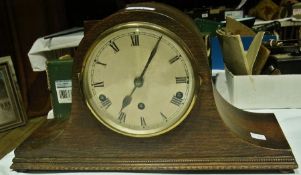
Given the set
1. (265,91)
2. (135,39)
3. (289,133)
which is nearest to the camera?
(135,39)

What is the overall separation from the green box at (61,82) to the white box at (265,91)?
440 mm

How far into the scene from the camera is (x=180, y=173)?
29.3 inches

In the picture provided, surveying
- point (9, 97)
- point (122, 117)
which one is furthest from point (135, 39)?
point (9, 97)

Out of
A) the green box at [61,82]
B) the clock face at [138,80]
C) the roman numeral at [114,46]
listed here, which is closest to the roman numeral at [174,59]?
the clock face at [138,80]

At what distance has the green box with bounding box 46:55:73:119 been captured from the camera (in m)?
0.95

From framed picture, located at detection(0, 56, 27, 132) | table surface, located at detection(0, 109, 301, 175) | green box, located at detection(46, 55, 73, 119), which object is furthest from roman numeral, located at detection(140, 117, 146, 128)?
framed picture, located at detection(0, 56, 27, 132)

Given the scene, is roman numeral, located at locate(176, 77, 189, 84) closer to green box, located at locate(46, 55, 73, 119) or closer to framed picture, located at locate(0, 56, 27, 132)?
green box, located at locate(46, 55, 73, 119)

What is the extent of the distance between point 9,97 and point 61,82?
4.51ft

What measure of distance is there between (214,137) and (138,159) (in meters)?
0.16

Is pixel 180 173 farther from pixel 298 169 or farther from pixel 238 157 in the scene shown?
pixel 298 169

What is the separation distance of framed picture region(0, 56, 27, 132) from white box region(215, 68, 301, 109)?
60.9 inches

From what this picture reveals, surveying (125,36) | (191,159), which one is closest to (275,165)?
(191,159)

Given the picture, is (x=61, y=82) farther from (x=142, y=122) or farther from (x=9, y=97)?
(x=9, y=97)

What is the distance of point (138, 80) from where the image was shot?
28.1 inches
